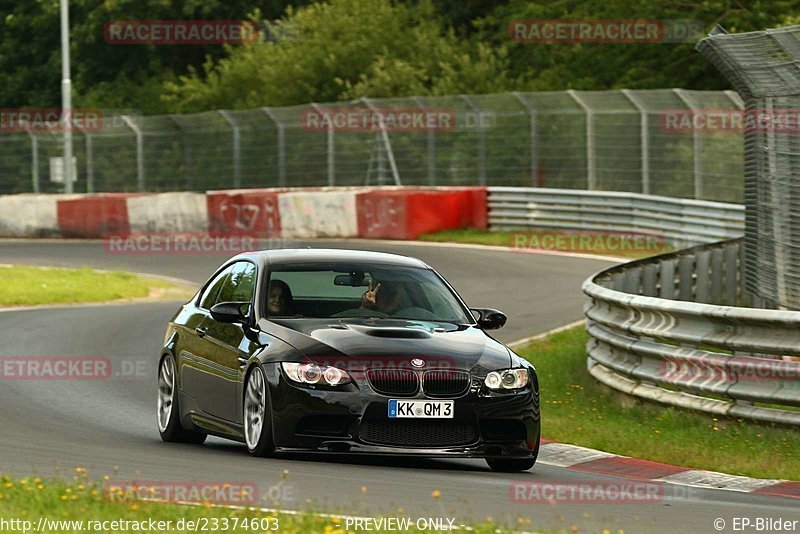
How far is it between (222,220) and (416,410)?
25.9m

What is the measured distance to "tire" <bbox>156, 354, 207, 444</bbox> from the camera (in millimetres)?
12547

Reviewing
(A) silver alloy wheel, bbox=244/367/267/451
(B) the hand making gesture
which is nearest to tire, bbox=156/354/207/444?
(A) silver alloy wheel, bbox=244/367/267/451

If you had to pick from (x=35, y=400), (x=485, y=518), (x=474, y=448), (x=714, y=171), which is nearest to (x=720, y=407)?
(x=474, y=448)

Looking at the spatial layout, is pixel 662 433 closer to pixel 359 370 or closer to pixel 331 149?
pixel 359 370

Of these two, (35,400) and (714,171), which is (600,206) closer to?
(714,171)

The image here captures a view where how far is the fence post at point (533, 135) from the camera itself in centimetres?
3450

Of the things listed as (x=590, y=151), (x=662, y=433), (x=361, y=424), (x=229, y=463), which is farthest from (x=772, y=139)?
(x=590, y=151)

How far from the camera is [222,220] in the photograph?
36.3 metres

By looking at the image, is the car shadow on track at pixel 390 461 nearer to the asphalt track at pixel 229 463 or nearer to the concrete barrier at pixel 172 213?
the asphalt track at pixel 229 463

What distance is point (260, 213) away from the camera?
119ft

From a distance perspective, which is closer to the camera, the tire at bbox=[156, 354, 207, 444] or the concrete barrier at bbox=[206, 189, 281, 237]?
the tire at bbox=[156, 354, 207, 444]

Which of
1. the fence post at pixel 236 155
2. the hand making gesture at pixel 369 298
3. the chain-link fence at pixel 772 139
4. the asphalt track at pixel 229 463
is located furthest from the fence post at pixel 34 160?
the hand making gesture at pixel 369 298

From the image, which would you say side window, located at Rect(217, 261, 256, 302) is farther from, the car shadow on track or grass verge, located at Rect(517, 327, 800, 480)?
grass verge, located at Rect(517, 327, 800, 480)

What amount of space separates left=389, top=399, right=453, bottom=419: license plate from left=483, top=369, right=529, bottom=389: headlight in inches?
11.9
